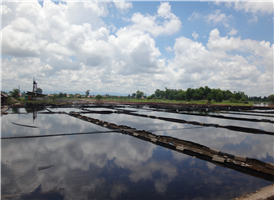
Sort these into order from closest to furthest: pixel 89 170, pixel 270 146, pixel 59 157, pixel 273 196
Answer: pixel 273 196 → pixel 89 170 → pixel 59 157 → pixel 270 146

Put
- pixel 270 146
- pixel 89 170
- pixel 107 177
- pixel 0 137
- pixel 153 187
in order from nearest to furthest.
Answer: pixel 153 187 → pixel 107 177 → pixel 89 170 → pixel 270 146 → pixel 0 137

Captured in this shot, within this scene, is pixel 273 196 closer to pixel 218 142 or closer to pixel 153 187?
pixel 153 187

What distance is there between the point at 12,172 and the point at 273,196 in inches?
380

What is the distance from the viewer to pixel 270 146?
39.8 feet

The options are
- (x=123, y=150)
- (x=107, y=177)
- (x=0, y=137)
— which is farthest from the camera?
(x=0, y=137)

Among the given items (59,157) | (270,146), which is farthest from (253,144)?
(59,157)

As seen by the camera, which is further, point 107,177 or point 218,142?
point 218,142

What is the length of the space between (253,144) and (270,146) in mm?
1028

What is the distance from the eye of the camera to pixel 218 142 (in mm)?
12812

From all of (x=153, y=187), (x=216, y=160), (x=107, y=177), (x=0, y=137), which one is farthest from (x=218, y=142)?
(x=0, y=137)

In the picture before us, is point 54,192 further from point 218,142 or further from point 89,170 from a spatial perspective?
point 218,142

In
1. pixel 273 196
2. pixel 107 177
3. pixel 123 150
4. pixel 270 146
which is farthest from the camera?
pixel 270 146

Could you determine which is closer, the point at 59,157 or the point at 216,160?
the point at 216,160

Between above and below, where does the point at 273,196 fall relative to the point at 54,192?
above
